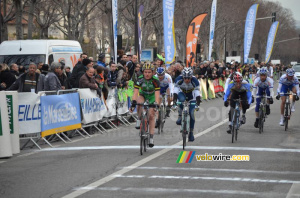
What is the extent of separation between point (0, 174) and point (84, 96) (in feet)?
19.7

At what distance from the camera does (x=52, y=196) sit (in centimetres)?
845

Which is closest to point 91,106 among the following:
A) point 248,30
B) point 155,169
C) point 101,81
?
point 101,81

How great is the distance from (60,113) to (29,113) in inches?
46.7

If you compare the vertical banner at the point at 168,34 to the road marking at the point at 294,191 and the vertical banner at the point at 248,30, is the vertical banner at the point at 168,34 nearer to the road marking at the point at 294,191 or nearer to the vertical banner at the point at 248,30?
the vertical banner at the point at 248,30

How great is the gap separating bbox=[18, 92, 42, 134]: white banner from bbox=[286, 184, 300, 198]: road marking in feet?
22.1

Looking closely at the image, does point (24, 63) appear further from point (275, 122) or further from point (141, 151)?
point (141, 151)

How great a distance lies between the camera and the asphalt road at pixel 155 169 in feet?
28.7

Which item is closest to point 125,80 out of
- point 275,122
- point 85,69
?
point 85,69

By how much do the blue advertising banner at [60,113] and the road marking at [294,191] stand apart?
22.5 feet

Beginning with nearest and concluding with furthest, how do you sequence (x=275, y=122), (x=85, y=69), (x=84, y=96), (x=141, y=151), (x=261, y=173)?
(x=261, y=173) < (x=141, y=151) < (x=84, y=96) < (x=85, y=69) < (x=275, y=122)

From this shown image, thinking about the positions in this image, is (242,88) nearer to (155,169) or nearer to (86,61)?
(86,61)

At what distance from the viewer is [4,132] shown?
12688mm

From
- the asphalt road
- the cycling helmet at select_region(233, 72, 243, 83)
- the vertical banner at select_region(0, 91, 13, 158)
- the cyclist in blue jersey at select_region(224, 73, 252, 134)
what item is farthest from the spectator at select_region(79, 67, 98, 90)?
the vertical banner at select_region(0, 91, 13, 158)

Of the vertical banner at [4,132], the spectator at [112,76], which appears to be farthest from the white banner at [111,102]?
the vertical banner at [4,132]
